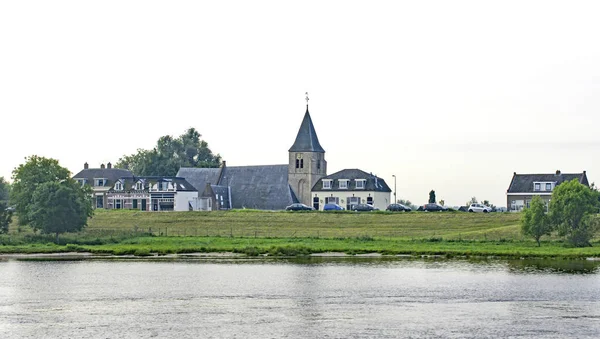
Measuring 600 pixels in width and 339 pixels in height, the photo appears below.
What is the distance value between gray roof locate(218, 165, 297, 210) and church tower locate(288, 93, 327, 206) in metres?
1.38

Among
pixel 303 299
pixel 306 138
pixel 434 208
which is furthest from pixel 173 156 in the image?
pixel 303 299

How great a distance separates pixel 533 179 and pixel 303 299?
246 ft

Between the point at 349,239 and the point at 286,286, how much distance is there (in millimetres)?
32491

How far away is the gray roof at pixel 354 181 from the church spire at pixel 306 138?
474 centimetres

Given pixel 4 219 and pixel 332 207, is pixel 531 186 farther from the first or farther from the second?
pixel 4 219

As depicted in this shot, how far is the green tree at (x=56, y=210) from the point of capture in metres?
86.6

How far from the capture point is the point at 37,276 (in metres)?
56.8

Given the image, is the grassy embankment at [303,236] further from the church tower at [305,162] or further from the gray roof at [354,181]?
the church tower at [305,162]

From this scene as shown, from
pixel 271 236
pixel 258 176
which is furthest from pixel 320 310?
pixel 258 176

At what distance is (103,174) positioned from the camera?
144500mm

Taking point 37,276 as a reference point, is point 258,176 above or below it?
above

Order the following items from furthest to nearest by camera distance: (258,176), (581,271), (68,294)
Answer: (258,176) < (581,271) < (68,294)

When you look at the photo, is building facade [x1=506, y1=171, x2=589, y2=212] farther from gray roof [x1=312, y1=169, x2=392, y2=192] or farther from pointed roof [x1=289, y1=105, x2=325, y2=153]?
pointed roof [x1=289, y1=105, x2=325, y2=153]

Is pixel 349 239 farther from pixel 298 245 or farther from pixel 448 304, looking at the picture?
pixel 448 304
